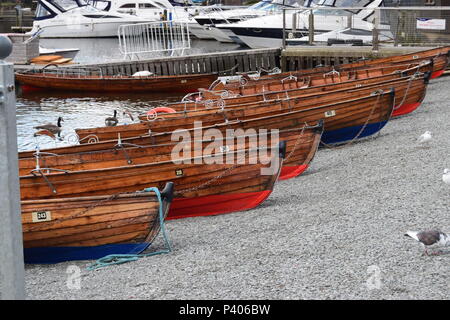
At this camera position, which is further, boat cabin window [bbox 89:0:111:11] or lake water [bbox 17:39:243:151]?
boat cabin window [bbox 89:0:111:11]

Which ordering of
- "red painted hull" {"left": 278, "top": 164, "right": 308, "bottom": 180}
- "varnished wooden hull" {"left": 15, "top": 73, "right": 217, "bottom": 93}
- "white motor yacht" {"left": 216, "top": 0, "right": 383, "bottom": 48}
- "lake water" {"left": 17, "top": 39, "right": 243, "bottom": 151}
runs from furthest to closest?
"white motor yacht" {"left": 216, "top": 0, "right": 383, "bottom": 48} → "varnished wooden hull" {"left": 15, "top": 73, "right": 217, "bottom": 93} → "lake water" {"left": 17, "top": 39, "right": 243, "bottom": 151} → "red painted hull" {"left": 278, "top": 164, "right": 308, "bottom": 180}

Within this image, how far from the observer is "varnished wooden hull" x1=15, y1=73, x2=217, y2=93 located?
2630 centimetres

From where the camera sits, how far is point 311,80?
757 inches

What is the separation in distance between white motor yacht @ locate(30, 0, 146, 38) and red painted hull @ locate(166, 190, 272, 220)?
36442 mm

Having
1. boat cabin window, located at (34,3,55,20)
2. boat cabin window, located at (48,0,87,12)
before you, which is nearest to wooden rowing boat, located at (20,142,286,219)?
boat cabin window, located at (48,0,87,12)

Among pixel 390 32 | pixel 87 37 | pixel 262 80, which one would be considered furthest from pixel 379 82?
pixel 87 37

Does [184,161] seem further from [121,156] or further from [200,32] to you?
[200,32]

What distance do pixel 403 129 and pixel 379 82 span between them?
1885mm

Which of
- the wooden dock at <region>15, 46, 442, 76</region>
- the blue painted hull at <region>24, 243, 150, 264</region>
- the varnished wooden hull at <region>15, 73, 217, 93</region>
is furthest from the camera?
the varnished wooden hull at <region>15, 73, 217, 93</region>

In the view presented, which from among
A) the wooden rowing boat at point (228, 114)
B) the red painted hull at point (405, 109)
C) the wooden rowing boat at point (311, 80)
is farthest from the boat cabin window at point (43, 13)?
the wooden rowing boat at point (228, 114)

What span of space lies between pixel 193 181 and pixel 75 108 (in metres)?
14.7

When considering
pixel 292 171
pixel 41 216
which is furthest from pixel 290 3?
pixel 41 216

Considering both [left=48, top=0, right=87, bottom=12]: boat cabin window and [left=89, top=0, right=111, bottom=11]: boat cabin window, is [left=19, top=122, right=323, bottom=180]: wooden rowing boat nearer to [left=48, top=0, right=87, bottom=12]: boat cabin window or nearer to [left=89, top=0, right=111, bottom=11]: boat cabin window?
[left=48, top=0, right=87, bottom=12]: boat cabin window
